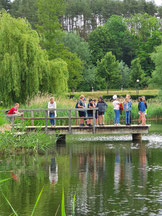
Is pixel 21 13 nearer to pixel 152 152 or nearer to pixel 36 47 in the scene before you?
pixel 36 47

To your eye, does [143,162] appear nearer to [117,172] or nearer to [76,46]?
[117,172]

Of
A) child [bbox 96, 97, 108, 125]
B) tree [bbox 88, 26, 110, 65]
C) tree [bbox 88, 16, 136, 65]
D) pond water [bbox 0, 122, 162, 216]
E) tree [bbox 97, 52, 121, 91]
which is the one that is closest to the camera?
pond water [bbox 0, 122, 162, 216]

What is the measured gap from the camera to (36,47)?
30984 millimetres

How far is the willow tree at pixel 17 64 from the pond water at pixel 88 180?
32.4 feet

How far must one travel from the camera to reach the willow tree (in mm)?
29578

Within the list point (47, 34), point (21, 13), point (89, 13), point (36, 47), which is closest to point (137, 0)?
point (89, 13)

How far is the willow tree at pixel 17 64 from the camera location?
29.6m

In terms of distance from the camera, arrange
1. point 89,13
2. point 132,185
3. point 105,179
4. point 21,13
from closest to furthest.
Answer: point 132,185, point 105,179, point 21,13, point 89,13

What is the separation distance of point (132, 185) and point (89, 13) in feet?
312

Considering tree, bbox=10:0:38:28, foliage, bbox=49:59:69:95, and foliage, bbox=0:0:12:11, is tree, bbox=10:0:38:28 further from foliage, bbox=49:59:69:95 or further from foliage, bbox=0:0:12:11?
foliage, bbox=49:59:69:95

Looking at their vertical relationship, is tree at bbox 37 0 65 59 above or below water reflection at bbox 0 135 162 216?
above

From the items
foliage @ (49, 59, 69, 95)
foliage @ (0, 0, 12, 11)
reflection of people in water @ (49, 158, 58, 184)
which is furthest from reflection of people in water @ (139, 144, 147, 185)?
foliage @ (0, 0, 12, 11)

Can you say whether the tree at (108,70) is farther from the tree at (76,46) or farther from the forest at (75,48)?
the tree at (76,46)

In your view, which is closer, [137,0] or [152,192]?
[152,192]
